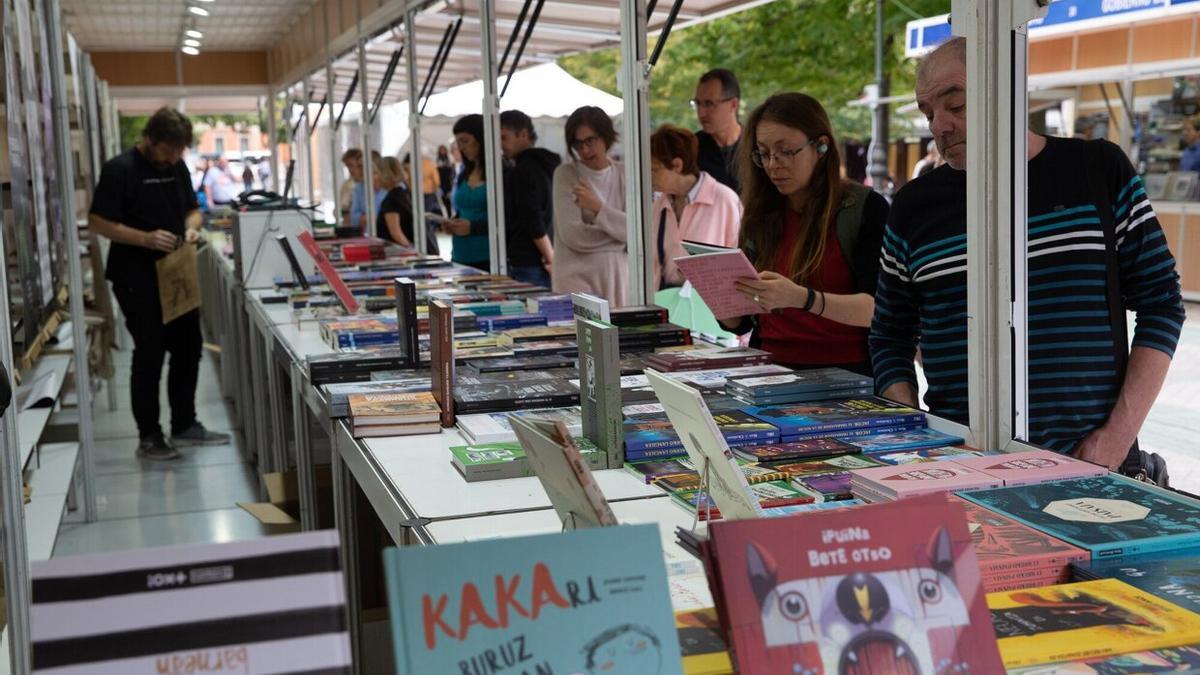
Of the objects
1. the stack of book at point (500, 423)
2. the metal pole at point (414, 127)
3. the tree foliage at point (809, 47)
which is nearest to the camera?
the stack of book at point (500, 423)

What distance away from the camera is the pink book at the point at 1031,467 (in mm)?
1837

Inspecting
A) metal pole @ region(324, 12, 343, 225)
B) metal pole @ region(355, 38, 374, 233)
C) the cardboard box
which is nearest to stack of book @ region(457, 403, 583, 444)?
the cardboard box

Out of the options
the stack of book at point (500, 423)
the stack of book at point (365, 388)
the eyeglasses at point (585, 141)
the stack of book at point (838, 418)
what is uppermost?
the eyeglasses at point (585, 141)

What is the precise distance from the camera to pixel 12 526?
2.53 meters

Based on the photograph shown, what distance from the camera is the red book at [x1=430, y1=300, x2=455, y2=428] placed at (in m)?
2.46

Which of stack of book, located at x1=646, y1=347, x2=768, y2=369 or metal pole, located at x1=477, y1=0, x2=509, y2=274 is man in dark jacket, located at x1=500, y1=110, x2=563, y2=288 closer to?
metal pole, located at x1=477, y1=0, x2=509, y2=274

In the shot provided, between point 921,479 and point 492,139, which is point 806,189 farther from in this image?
point 492,139

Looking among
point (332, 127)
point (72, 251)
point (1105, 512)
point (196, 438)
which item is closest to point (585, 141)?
point (72, 251)

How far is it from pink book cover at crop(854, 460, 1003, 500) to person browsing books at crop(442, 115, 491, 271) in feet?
14.3

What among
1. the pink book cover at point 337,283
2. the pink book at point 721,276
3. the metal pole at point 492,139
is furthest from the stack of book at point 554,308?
the metal pole at point 492,139

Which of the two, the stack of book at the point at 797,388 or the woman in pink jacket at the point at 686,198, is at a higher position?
the woman in pink jacket at the point at 686,198

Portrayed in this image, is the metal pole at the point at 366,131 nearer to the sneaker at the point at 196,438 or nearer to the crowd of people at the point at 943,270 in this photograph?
the sneaker at the point at 196,438

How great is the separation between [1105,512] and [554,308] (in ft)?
7.44

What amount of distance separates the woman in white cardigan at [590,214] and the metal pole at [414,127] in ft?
5.61
